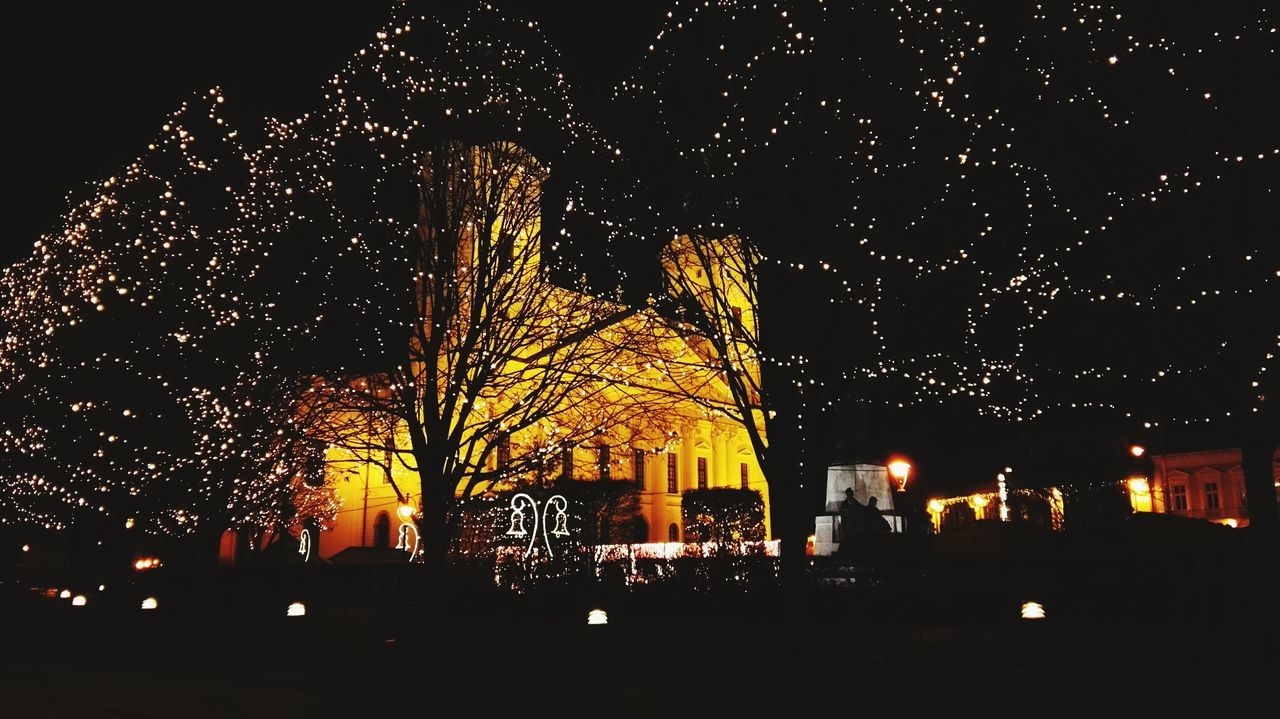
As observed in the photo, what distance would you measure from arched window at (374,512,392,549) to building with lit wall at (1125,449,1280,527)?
144ft

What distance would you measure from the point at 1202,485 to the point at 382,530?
4902cm

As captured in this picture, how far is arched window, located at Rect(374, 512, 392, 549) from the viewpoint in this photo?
2056 inches

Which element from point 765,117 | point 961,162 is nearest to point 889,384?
point 961,162

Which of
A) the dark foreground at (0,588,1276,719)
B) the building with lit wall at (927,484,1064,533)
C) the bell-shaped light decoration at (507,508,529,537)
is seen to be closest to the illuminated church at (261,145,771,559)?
the bell-shaped light decoration at (507,508,529,537)

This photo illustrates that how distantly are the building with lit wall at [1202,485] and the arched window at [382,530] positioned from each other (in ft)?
144

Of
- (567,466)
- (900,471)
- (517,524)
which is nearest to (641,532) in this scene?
(567,466)

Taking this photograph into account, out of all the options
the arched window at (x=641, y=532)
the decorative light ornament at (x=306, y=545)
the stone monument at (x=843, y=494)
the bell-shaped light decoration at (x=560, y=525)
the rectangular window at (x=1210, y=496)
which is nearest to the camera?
the stone monument at (x=843, y=494)

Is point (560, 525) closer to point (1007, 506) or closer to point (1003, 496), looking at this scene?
point (1007, 506)

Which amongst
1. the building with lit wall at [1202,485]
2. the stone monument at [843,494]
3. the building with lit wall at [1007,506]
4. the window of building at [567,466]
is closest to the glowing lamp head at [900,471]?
the stone monument at [843,494]

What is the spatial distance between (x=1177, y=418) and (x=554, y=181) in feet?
51.3

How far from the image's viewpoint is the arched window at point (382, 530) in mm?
52219

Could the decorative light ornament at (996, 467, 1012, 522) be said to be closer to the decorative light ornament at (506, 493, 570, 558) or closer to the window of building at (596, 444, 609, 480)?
the window of building at (596, 444, 609, 480)

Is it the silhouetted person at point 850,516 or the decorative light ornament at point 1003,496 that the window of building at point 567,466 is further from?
the silhouetted person at point 850,516

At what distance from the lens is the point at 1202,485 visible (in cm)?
5528
